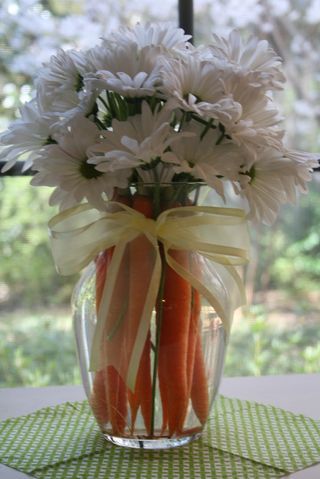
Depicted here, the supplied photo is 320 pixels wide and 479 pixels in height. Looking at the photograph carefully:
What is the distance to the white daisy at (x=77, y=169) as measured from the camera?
0.89 m

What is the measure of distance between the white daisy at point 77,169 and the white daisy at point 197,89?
0.30 ft

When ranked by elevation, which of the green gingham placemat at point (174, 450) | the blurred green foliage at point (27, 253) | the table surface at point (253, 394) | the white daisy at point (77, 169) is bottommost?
the blurred green foliage at point (27, 253)

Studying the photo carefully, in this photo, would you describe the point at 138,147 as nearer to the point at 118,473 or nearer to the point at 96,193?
the point at 96,193

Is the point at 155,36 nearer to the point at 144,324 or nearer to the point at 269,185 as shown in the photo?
the point at 269,185

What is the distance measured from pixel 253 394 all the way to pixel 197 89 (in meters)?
0.51

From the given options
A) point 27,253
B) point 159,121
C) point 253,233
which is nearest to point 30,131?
point 159,121

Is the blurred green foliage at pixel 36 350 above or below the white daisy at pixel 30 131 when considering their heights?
below

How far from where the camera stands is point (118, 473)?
893 mm

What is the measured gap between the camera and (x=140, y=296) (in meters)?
0.92

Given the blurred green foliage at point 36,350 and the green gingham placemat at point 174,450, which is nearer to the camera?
the green gingham placemat at point 174,450

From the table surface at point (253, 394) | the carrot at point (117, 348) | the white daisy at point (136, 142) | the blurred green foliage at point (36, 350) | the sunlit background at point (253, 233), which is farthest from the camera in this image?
the blurred green foliage at point (36, 350)

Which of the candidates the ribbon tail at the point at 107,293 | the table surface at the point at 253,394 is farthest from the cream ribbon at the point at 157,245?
the table surface at the point at 253,394

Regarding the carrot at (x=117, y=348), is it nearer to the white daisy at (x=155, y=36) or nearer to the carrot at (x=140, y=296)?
the carrot at (x=140, y=296)

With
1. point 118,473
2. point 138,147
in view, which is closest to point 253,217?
point 138,147
